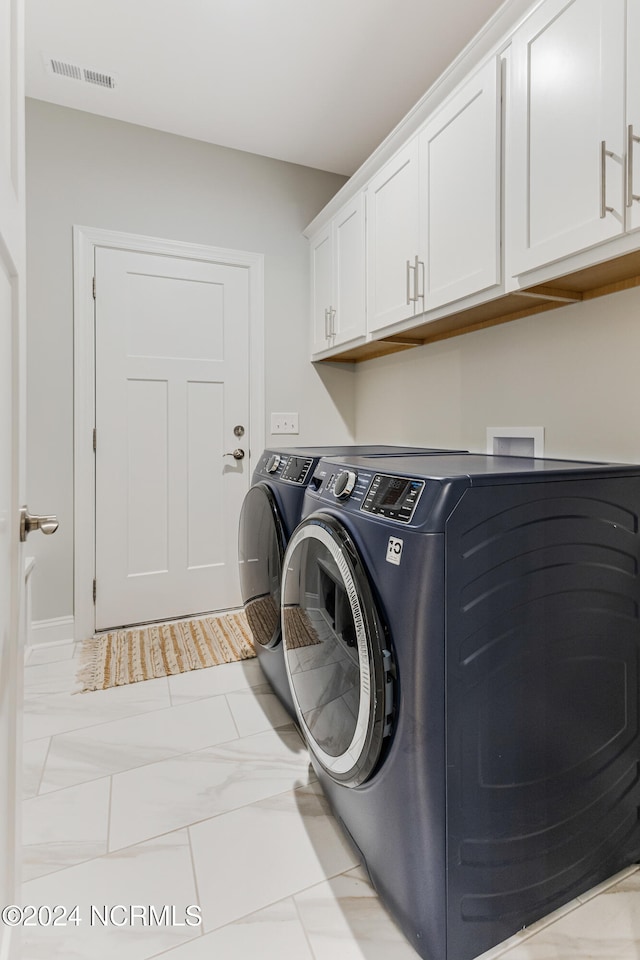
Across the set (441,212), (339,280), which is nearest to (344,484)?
(441,212)

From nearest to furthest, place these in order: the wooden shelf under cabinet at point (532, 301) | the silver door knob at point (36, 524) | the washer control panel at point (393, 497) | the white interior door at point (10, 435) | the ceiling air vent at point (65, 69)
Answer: the white interior door at point (10, 435) → the silver door knob at point (36, 524) → the washer control panel at point (393, 497) → the wooden shelf under cabinet at point (532, 301) → the ceiling air vent at point (65, 69)

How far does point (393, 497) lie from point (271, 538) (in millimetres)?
843

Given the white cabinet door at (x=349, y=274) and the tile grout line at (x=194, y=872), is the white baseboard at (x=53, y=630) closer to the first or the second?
the tile grout line at (x=194, y=872)

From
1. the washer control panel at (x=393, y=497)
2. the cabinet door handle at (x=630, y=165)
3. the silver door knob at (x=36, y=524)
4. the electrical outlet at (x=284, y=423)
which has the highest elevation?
Result: the cabinet door handle at (x=630, y=165)

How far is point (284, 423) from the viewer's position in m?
3.00

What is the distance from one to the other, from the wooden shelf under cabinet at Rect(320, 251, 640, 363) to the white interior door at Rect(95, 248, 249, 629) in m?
0.88

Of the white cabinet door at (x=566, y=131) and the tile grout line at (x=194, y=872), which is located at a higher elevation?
the white cabinet door at (x=566, y=131)

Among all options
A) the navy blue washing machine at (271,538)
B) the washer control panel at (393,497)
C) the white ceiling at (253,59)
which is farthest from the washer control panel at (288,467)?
the white ceiling at (253,59)

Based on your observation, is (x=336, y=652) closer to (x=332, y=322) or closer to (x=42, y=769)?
(x=42, y=769)

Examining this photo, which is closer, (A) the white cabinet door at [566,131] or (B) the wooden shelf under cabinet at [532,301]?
(A) the white cabinet door at [566,131]

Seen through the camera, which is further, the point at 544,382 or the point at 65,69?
the point at 65,69

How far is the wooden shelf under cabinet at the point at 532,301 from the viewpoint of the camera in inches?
54.4

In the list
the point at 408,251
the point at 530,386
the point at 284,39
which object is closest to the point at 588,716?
the point at 530,386

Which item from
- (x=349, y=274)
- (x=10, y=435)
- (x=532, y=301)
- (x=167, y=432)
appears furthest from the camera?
(x=167, y=432)
